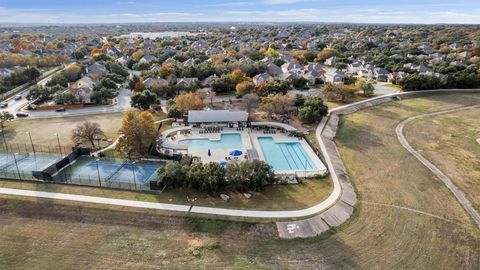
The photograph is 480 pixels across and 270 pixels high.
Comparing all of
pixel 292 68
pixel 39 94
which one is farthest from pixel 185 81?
pixel 292 68

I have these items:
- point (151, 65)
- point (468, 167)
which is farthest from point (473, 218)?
point (151, 65)

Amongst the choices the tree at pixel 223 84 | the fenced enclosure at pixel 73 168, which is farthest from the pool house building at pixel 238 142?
the tree at pixel 223 84

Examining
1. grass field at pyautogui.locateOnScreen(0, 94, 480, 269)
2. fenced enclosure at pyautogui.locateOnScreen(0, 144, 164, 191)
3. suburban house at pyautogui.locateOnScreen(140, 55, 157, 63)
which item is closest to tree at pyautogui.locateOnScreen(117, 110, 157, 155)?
fenced enclosure at pyautogui.locateOnScreen(0, 144, 164, 191)

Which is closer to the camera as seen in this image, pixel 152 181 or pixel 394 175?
pixel 152 181

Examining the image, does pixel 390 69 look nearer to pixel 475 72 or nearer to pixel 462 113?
pixel 475 72

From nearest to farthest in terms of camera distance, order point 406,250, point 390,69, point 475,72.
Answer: point 406,250 → point 475,72 → point 390,69

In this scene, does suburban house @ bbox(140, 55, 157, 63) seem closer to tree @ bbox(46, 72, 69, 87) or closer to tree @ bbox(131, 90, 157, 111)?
tree @ bbox(46, 72, 69, 87)

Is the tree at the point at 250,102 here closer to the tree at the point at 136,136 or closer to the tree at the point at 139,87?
the tree at the point at 136,136

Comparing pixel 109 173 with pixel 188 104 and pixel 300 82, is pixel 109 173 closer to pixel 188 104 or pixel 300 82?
pixel 188 104
